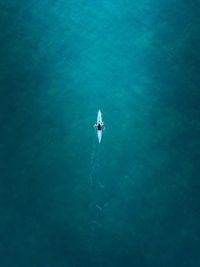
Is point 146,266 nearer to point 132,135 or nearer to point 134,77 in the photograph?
point 132,135

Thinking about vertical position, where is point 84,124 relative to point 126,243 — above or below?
above

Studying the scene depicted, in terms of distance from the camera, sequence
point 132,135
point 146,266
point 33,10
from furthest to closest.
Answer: point 33,10 → point 132,135 → point 146,266

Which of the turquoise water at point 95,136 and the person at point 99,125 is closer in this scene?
the turquoise water at point 95,136

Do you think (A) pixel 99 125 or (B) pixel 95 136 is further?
(B) pixel 95 136

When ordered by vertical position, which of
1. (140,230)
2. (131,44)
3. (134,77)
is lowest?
(140,230)

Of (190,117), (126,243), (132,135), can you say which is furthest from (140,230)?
(190,117)

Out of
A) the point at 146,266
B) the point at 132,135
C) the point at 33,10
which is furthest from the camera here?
the point at 33,10

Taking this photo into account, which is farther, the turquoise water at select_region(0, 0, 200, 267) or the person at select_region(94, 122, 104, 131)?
the person at select_region(94, 122, 104, 131)

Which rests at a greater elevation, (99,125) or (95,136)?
(99,125)
